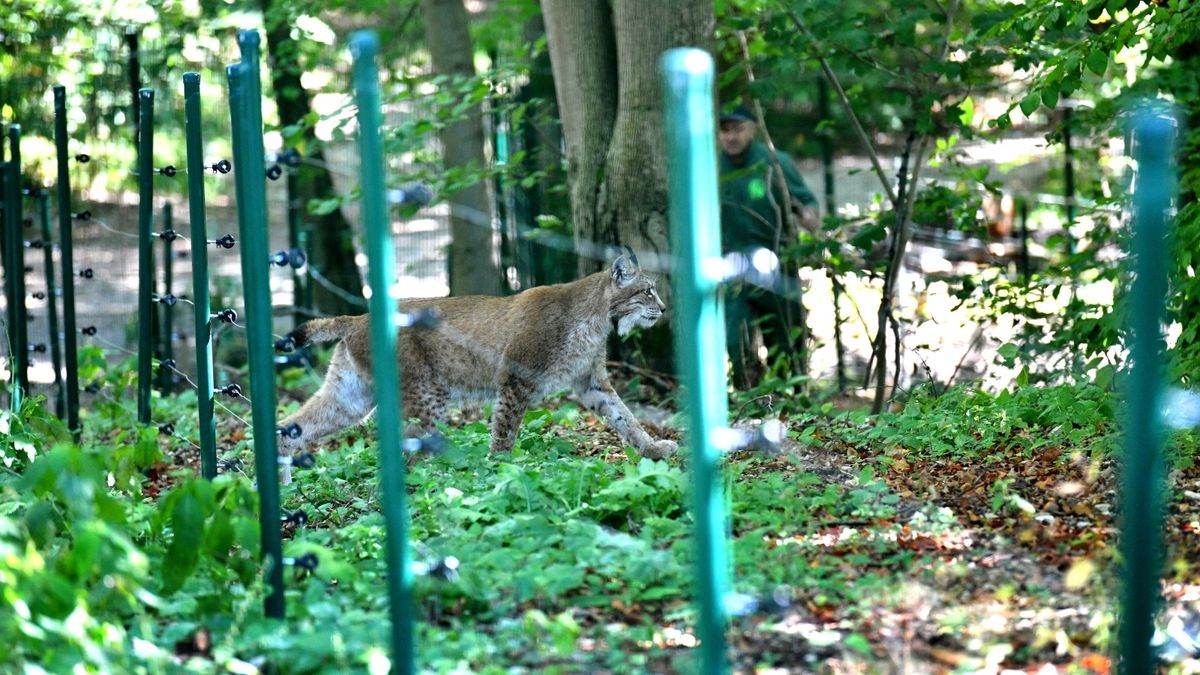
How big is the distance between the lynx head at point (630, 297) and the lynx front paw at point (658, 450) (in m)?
0.79

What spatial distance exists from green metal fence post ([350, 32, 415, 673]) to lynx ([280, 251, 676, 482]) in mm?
3620

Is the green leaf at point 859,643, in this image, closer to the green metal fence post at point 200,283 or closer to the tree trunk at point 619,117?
the green metal fence post at point 200,283

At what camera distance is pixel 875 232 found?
328 inches

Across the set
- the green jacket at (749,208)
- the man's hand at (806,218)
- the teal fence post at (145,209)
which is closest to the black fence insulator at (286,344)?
the teal fence post at (145,209)

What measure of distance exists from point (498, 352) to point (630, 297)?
762 mm

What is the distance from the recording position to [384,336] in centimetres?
354

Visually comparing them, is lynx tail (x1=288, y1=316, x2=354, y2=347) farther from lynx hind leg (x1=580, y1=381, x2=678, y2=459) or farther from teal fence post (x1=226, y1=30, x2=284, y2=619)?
teal fence post (x1=226, y1=30, x2=284, y2=619)

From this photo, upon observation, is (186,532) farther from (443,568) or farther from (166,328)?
(166,328)

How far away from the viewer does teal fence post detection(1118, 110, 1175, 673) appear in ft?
10.2

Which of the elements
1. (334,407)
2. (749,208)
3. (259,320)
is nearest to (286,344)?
(259,320)

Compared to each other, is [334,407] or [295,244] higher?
[295,244]

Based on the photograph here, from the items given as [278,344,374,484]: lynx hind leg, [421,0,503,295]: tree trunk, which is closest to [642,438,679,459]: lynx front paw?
[278,344,374,484]: lynx hind leg

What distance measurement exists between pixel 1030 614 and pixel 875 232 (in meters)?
4.49

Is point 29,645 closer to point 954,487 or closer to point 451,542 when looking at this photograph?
point 451,542
